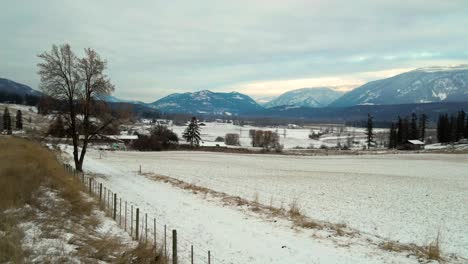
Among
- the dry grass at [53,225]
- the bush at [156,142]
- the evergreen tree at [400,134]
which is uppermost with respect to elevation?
the evergreen tree at [400,134]

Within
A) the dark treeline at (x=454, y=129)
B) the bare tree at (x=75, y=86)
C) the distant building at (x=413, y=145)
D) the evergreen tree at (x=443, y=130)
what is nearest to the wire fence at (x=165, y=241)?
the bare tree at (x=75, y=86)

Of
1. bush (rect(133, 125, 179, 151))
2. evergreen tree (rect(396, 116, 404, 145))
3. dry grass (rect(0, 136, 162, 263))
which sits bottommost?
bush (rect(133, 125, 179, 151))

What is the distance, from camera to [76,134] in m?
41.3

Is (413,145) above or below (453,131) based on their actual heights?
below

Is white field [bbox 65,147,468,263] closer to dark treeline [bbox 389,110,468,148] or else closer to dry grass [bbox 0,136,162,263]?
dry grass [bbox 0,136,162,263]

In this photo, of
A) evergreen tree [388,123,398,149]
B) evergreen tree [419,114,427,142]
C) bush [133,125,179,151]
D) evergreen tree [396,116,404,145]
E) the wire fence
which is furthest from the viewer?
evergreen tree [419,114,427,142]

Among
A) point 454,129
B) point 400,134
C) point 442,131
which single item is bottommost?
point 400,134

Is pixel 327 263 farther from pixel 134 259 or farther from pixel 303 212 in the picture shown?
pixel 303 212

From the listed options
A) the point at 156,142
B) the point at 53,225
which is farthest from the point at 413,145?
the point at 53,225

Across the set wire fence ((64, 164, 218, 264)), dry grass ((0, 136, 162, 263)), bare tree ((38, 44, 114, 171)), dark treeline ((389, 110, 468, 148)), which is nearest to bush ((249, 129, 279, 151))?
dark treeline ((389, 110, 468, 148))

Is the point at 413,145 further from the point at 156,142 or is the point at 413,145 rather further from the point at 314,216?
the point at 314,216

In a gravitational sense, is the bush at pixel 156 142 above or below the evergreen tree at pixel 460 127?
below

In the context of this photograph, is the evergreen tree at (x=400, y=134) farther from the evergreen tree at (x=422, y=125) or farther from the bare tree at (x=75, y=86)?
the bare tree at (x=75, y=86)

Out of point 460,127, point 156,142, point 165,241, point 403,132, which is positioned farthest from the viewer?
point 403,132
